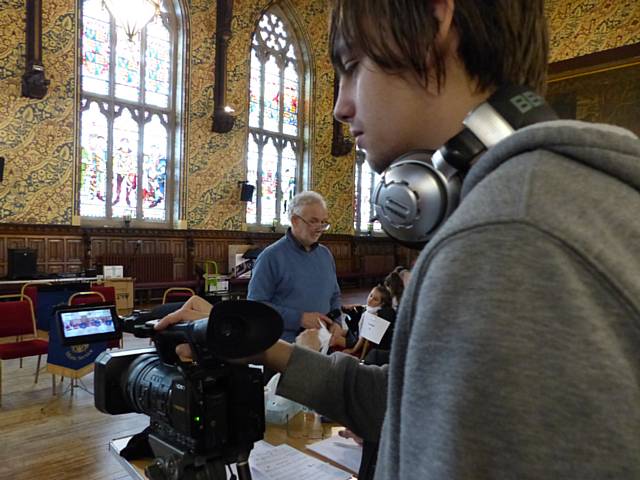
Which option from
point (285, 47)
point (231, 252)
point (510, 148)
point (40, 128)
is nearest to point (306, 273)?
point (510, 148)

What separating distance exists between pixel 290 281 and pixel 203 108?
909 centimetres

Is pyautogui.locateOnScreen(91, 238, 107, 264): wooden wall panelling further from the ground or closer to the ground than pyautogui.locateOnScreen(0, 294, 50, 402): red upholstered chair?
further from the ground

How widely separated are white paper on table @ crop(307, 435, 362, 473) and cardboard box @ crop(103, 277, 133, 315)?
7.43 meters

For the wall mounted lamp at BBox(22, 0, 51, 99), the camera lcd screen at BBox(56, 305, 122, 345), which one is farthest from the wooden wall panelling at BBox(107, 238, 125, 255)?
the camera lcd screen at BBox(56, 305, 122, 345)

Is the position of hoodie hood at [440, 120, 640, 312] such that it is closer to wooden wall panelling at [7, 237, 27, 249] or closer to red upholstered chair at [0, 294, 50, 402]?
red upholstered chair at [0, 294, 50, 402]

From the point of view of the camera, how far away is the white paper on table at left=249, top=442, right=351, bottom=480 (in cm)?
129

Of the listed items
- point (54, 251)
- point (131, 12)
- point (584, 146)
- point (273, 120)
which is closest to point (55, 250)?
point (54, 251)

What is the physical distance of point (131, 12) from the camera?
736cm

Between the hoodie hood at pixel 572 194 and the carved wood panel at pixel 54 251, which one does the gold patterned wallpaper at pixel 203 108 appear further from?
the hoodie hood at pixel 572 194

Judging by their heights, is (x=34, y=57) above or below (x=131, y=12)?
below

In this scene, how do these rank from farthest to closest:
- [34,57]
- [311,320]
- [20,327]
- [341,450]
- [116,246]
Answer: [116,246]
[34,57]
[20,327]
[311,320]
[341,450]

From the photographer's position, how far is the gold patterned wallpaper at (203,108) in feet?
16.0

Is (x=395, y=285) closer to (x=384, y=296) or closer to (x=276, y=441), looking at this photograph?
(x=384, y=296)

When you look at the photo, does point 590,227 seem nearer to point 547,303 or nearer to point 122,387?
point 547,303
